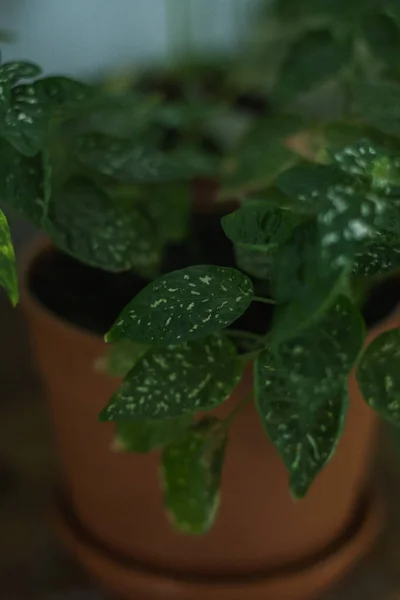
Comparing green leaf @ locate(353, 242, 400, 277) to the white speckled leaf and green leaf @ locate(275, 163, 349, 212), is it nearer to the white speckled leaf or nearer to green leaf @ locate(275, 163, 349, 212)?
green leaf @ locate(275, 163, 349, 212)

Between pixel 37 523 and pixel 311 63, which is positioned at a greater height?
pixel 311 63

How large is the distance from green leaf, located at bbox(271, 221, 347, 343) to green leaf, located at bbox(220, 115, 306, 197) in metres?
0.25

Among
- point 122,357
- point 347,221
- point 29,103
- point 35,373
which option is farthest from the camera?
point 35,373

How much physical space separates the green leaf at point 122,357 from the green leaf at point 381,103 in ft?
0.88

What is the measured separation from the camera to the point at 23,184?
520mm

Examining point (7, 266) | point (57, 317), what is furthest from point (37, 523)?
point (7, 266)

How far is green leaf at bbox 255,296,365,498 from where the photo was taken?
17.0 inches

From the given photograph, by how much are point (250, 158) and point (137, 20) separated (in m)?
0.64

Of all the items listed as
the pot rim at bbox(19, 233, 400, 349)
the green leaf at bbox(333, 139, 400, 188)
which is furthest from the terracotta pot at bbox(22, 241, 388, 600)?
the green leaf at bbox(333, 139, 400, 188)

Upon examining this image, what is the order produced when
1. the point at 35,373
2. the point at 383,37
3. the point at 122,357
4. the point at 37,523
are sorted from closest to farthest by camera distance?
the point at 122,357 < the point at 383,37 < the point at 37,523 < the point at 35,373

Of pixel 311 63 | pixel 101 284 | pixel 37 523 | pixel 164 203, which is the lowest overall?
pixel 37 523

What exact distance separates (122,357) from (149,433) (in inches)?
2.6

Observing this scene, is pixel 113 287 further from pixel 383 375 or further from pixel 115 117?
pixel 383 375

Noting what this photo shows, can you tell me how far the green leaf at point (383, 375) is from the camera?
1.55 ft
